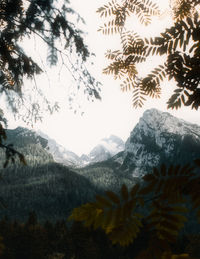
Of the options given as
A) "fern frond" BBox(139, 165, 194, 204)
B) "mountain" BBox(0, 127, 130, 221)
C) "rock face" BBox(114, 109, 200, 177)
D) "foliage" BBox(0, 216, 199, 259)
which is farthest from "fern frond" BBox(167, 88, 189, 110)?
"rock face" BBox(114, 109, 200, 177)

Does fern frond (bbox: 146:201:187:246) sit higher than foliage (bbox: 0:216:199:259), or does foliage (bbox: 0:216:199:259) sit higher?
fern frond (bbox: 146:201:187:246)

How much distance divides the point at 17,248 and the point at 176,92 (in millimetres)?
37172

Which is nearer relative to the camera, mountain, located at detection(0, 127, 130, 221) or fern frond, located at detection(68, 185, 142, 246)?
fern frond, located at detection(68, 185, 142, 246)

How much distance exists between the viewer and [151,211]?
62 centimetres

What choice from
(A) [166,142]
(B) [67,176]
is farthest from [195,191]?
(A) [166,142]

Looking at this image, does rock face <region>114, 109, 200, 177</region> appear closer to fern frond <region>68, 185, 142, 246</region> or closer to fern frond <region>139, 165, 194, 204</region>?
fern frond <region>139, 165, 194, 204</region>

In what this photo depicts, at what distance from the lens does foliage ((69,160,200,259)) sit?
1.89 feet

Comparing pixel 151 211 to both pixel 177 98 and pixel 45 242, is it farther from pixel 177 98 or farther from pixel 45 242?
pixel 45 242

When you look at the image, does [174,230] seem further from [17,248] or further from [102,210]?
[17,248]

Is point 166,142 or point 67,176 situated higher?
point 166,142

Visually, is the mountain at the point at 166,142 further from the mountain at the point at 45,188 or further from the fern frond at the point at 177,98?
the fern frond at the point at 177,98

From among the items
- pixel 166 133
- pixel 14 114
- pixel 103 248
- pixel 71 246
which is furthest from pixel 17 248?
pixel 166 133

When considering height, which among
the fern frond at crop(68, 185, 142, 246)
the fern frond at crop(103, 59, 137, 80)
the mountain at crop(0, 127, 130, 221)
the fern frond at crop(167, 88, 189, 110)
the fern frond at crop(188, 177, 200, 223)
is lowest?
the mountain at crop(0, 127, 130, 221)

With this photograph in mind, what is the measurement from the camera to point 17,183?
152 metres
